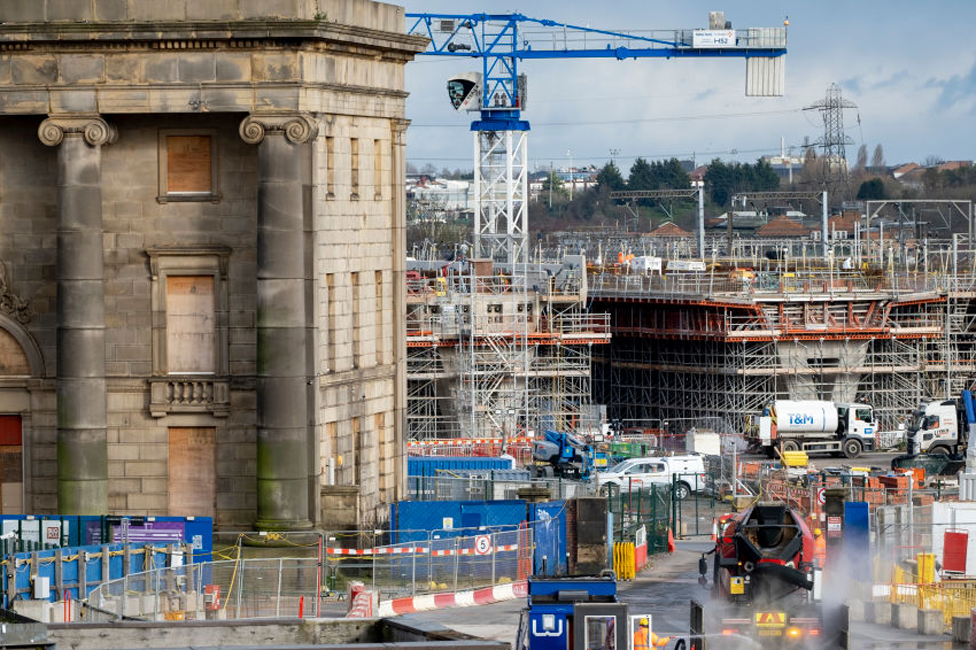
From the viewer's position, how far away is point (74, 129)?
43062mm

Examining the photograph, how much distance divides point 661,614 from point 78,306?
13.5 metres

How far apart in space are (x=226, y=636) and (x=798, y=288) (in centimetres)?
8905

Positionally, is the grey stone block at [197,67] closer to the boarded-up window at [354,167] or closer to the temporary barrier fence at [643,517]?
the boarded-up window at [354,167]

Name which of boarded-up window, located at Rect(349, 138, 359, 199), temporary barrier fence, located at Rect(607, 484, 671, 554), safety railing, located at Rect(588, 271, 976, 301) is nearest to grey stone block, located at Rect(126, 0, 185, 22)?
boarded-up window, located at Rect(349, 138, 359, 199)

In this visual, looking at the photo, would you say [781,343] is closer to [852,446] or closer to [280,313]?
[852,446]

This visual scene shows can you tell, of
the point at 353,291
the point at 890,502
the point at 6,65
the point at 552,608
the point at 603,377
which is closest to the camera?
the point at 552,608

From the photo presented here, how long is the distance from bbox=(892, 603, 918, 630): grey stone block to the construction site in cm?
5930

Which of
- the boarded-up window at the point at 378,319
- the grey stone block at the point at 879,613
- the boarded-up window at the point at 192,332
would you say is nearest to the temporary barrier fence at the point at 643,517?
the boarded-up window at the point at 378,319

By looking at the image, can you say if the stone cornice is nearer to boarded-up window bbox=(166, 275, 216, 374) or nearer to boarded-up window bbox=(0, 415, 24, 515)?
Result: boarded-up window bbox=(166, 275, 216, 374)

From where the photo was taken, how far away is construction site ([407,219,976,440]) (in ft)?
337

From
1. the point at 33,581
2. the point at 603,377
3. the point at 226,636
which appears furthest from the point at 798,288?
the point at 226,636

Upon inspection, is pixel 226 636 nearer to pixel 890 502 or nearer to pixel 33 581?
pixel 33 581

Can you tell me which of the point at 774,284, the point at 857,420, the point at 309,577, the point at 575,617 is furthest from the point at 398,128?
the point at 774,284

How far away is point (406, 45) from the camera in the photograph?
155 ft
